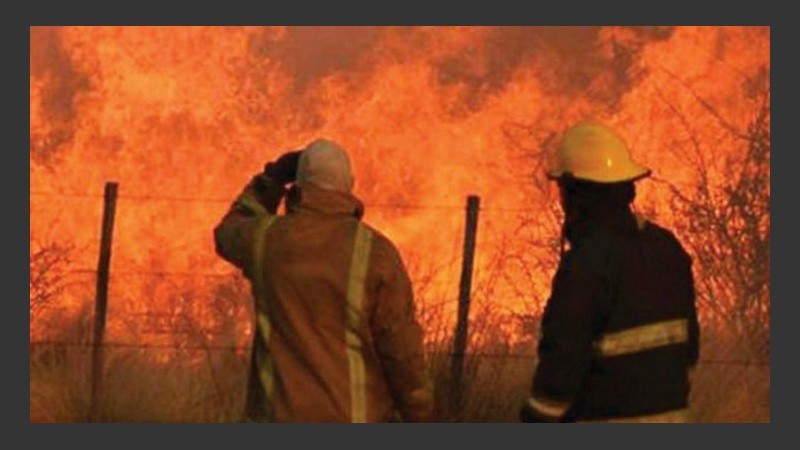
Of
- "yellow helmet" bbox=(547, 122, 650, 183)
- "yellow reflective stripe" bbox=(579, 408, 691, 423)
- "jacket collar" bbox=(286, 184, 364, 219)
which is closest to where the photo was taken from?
"yellow reflective stripe" bbox=(579, 408, 691, 423)

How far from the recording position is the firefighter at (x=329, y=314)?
227 inches

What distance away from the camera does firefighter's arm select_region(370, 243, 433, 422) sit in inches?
227

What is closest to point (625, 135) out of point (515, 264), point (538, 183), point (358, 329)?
point (538, 183)

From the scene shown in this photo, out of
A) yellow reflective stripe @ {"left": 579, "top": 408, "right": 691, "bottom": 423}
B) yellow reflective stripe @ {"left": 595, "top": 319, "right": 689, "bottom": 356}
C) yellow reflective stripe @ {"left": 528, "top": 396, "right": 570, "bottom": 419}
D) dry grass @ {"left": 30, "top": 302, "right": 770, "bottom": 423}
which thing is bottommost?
dry grass @ {"left": 30, "top": 302, "right": 770, "bottom": 423}

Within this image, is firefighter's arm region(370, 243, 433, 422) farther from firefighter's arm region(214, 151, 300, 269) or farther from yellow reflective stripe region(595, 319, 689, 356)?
yellow reflective stripe region(595, 319, 689, 356)

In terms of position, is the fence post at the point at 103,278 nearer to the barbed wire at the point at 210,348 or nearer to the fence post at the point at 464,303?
the barbed wire at the point at 210,348

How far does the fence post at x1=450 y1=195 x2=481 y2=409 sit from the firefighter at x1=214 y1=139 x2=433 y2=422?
3.74 m

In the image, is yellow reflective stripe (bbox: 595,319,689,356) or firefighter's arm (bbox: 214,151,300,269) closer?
yellow reflective stripe (bbox: 595,319,689,356)

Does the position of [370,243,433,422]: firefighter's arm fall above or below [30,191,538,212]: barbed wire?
below

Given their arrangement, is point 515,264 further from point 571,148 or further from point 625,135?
point 571,148

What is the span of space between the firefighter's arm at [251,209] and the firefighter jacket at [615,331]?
134cm

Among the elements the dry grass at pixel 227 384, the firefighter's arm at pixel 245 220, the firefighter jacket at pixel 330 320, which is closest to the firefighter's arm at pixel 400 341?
the firefighter jacket at pixel 330 320

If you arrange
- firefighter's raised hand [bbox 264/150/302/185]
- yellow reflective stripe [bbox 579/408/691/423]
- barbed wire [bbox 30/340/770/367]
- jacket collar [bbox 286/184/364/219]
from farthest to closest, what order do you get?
barbed wire [bbox 30/340/770/367] → firefighter's raised hand [bbox 264/150/302/185] → jacket collar [bbox 286/184/364/219] → yellow reflective stripe [bbox 579/408/691/423]

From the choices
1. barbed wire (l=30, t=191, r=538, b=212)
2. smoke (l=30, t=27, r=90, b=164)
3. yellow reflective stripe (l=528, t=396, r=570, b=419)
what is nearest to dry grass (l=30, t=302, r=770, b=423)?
barbed wire (l=30, t=191, r=538, b=212)
